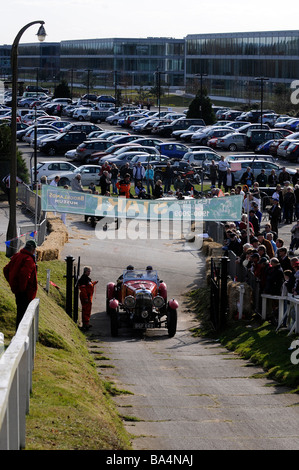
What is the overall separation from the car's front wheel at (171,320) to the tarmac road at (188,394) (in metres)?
0.19

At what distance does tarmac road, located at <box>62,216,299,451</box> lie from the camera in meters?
10.9

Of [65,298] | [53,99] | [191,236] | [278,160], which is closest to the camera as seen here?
[65,298]

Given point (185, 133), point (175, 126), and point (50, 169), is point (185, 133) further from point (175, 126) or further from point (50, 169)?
point (50, 169)

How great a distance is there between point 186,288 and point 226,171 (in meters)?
16.3

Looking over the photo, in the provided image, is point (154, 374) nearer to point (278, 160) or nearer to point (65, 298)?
point (65, 298)

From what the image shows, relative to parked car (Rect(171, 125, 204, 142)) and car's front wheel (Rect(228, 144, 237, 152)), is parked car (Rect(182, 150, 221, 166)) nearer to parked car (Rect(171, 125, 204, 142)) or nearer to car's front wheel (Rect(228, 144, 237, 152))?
car's front wheel (Rect(228, 144, 237, 152))

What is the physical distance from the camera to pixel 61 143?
58.0 m

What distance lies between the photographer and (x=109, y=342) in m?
18.8

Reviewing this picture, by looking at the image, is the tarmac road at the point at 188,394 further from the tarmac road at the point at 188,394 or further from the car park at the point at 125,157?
the car park at the point at 125,157

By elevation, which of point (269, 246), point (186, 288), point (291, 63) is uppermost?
point (291, 63)

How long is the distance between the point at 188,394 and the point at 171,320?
5676 millimetres

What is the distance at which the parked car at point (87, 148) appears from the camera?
5300 centimetres

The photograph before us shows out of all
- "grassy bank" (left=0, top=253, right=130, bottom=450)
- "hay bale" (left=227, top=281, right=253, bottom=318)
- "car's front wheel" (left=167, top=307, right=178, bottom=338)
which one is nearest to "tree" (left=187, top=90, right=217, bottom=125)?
"hay bale" (left=227, top=281, right=253, bottom=318)

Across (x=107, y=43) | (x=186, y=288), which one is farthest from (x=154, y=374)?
(x=107, y=43)
